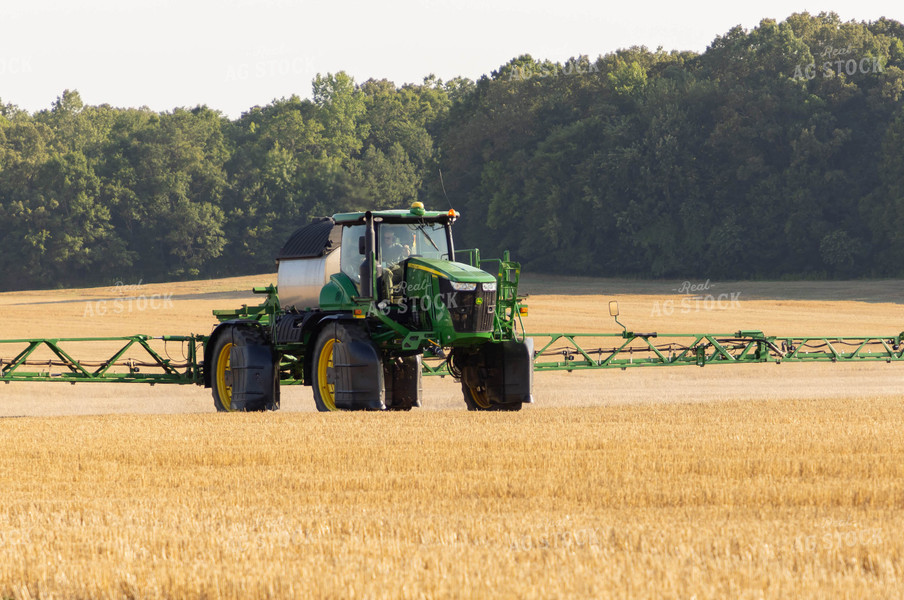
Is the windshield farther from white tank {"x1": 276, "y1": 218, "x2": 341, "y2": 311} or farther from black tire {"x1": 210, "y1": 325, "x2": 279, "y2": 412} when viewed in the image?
black tire {"x1": 210, "y1": 325, "x2": 279, "y2": 412}

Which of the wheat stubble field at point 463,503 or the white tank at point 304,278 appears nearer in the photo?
the wheat stubble field at point 463,503

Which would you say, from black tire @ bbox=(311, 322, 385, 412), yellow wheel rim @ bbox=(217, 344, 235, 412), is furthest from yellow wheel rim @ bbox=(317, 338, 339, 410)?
yellow wheel rim @ bbox=(217, 344, 235, 412)

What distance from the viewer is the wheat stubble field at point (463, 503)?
22.2 feet

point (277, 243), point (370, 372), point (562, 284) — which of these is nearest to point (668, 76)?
point (562, 284)

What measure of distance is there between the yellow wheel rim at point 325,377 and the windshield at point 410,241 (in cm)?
143

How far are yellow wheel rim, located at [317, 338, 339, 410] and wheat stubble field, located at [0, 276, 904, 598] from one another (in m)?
0.63

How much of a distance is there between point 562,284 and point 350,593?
204 ft

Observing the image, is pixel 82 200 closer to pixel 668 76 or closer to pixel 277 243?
pixel 277 243

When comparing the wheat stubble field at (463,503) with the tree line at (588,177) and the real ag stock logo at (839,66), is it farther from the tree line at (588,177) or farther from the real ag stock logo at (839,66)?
the real ag stock logo at (839,66)

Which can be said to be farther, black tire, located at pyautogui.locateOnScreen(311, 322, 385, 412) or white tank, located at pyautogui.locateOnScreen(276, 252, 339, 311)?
white tank, located at pyautogui.locateOnScreen(276, 252, 339, 311)

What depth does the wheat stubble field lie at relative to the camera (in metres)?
6.77

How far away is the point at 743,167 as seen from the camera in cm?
7181

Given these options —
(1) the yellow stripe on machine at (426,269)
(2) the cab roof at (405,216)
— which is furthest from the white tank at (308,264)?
(1) the yellow stripe on machine at (426,269)

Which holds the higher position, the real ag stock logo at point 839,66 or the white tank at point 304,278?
the real ag stock logo at point 839,66
